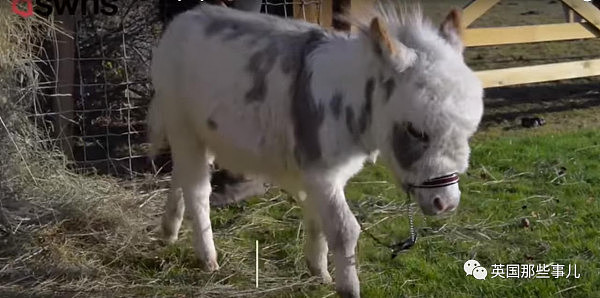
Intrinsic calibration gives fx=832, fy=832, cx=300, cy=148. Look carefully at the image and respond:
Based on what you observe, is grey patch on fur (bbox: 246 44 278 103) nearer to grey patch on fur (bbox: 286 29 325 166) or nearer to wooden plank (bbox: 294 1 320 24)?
grey patch on fur (bbox: 286 29 325 166)

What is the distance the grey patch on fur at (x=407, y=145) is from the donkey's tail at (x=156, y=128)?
1423 mm

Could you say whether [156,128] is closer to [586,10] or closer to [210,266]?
[210,266]

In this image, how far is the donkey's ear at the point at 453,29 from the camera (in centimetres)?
310

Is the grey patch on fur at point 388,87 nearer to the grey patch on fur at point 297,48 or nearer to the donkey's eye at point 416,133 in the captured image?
the donkey's eye at point 416,133

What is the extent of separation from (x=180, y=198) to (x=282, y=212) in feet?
2.67

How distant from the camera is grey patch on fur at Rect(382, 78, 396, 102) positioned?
2.89 m

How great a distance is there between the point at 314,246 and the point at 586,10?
14.4ft

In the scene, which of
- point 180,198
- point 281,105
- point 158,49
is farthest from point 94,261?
point 281,105

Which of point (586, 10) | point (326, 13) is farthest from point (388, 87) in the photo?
point (586, 10)

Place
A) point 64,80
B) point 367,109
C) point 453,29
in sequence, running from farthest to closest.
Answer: point 64,80
point 453,29
point 367,109

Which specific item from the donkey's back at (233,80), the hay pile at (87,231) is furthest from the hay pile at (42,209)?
the donkey's back at (233,80)

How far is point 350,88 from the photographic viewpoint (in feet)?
10.1

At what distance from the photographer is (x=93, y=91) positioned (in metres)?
5.37

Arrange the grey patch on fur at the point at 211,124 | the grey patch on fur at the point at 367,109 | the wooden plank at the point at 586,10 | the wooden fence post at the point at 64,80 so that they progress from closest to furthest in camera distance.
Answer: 1. the grey patch on fur at the point at 367,109
2. the grey patch on fur at the point at 211,124
3. the wooden fence post at the point at 64,80
4. the wooden plank at the point at 586,10
